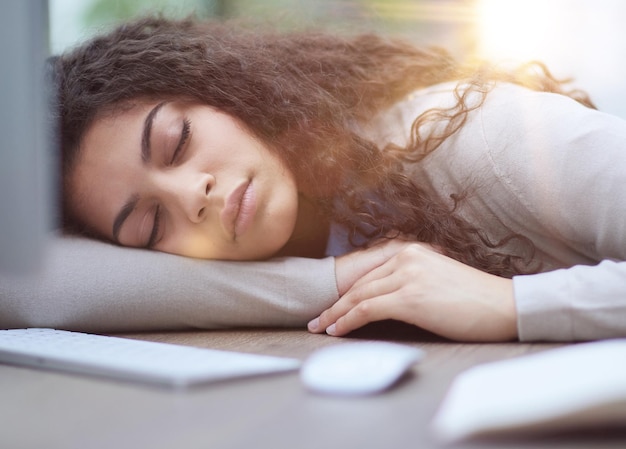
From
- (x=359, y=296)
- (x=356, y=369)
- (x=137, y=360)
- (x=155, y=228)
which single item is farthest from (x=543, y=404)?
(x=155, y=228)

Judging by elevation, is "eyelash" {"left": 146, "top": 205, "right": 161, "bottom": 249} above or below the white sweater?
below

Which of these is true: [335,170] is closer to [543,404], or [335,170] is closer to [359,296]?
[359,296]

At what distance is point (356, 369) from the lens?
0.51 m

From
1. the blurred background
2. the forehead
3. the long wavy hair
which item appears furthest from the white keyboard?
the blurred background

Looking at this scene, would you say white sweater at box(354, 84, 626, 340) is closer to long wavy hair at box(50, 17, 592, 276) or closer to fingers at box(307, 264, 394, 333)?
long wavy hair at box(50, 17, 592, 276)

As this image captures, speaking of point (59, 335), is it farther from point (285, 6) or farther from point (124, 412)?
point (285, 6)

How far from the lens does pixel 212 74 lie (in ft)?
3.44

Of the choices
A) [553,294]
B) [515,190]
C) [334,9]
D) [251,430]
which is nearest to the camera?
[251,430]

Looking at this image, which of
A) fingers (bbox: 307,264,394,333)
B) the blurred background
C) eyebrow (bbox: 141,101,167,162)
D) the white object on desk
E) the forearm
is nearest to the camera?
the white object on desk

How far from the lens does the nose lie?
91 centimetres

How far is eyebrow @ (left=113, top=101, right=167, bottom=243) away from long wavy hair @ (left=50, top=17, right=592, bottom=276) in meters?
0.05

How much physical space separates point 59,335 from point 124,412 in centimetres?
37

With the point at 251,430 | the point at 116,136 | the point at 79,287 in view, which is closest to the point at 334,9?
the point at 116,136

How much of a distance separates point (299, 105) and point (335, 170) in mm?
120
